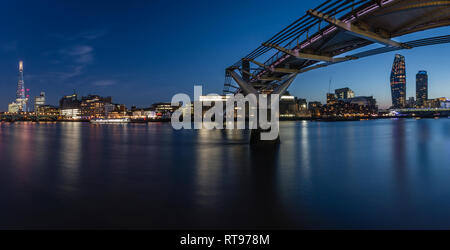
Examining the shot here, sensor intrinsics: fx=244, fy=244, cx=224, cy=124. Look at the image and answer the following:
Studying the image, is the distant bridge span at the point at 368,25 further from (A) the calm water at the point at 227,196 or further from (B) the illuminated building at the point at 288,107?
(B) the illuminated building at the point at 288,107

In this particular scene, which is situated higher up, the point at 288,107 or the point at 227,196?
Answer: the point at 288,107

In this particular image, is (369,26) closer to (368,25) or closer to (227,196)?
(368,25)

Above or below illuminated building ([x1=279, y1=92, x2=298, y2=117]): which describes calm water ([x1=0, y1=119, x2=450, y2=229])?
below

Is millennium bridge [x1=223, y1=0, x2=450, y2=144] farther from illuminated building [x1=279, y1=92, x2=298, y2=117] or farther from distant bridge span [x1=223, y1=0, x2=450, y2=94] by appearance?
illuminated building [x1=279, y1=92, x2=298, y2=117]

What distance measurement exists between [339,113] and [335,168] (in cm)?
19833

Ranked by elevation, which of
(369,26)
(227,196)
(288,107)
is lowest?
(227,196)

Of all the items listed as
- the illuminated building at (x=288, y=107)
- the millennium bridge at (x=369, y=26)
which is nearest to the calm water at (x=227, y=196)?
the millennium bridge at (x=369, y=26)

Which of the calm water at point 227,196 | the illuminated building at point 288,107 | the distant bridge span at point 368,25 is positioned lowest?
the calm water at point 227,196

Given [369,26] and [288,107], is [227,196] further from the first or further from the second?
[288,107]

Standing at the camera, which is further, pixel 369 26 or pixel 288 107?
pixel 288 107

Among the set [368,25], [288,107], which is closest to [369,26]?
[368,25]

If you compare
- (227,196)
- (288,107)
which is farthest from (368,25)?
(288,107)

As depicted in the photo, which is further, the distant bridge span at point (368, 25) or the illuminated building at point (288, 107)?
the illuminated building at point (288, 107)

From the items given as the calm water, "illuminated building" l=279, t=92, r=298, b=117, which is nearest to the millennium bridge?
the calm water
